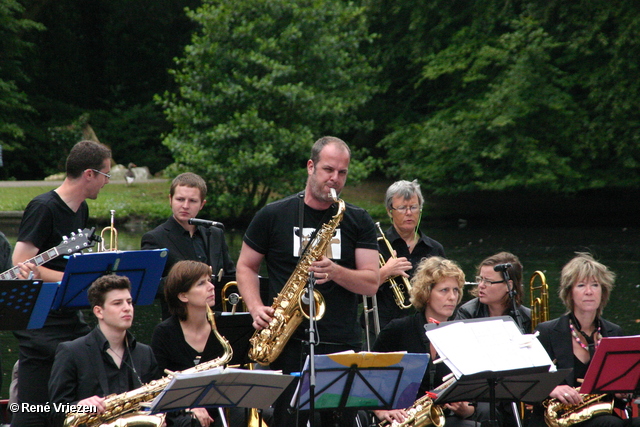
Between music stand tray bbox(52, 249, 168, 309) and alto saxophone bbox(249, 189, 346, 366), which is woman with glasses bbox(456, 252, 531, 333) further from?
music stand tray bbox(52, 249, 168, 309)

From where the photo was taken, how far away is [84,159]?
4.76m

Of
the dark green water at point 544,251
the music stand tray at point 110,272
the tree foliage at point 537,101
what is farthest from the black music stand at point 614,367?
the tree foliage at point 537,101

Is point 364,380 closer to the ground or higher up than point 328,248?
closer to the ground

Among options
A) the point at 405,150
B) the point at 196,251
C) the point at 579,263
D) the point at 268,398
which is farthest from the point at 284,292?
the point at 405,150

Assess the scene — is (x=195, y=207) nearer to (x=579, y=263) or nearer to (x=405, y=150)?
(x=579, y=263)

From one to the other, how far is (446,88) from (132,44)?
1647 cm

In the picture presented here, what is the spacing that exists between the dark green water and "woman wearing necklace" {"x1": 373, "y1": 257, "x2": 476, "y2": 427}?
4345mm

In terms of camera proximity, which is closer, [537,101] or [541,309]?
[541,309]

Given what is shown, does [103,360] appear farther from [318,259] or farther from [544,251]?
[544,251]

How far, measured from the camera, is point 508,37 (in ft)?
69.8

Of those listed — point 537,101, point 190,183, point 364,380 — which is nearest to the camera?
point 364,380

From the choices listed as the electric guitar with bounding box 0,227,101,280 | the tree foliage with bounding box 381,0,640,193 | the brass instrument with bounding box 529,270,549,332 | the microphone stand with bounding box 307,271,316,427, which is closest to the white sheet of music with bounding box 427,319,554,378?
the microphone stand with bounding box 307,271,316,427

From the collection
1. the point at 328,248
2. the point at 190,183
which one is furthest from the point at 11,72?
the point at 328,248

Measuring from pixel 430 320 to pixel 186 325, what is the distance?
5.29ft
